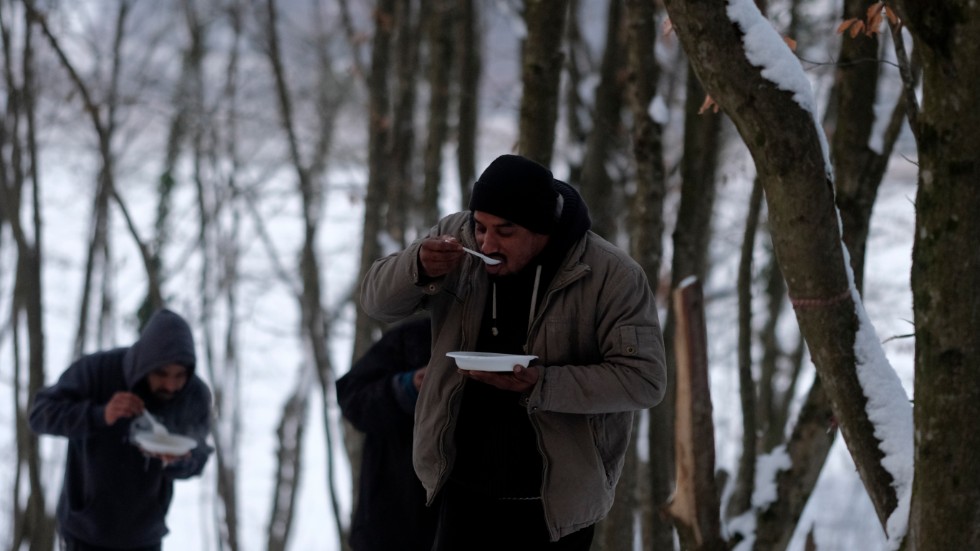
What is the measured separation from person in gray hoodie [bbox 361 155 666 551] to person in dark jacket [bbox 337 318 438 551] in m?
0.92

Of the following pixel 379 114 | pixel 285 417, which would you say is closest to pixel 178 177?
pixel 285 417

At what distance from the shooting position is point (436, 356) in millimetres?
3152

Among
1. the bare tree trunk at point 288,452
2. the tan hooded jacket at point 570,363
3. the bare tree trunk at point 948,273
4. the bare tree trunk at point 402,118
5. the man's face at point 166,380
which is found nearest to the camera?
the bare tree trunk at point 948,273

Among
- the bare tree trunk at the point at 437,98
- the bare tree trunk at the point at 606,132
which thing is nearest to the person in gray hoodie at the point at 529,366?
the bare tree trunk at the point at 606,132

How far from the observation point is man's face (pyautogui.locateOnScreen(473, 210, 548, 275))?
2.97 meters

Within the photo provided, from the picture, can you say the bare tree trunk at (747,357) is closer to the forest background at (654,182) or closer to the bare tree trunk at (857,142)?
the forest background at (654,182)

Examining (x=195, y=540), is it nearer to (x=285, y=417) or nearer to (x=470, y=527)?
(x=285, y=417)

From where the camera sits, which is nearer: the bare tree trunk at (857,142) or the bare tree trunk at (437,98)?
the bare tree trunk at (857,142)

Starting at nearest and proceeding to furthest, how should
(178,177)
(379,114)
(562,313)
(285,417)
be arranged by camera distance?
(562,313), (379,114), (285,417), (178,177)

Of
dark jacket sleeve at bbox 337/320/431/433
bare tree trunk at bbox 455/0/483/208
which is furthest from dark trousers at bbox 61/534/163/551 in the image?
bare tree trunk at bbox 455/0/483/208

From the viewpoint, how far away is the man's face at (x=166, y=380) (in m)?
4.71

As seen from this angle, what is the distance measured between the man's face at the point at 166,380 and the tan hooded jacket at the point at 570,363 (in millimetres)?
1895

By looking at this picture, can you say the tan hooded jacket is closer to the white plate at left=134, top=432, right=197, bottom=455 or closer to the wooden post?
the wooden post

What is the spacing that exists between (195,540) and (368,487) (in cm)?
2014
